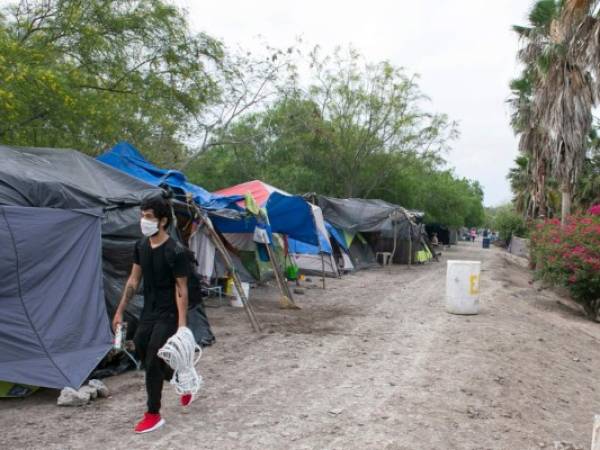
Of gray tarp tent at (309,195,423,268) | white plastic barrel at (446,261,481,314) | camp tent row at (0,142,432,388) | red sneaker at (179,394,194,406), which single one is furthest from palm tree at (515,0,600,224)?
red sneaker at (179,394,194,406)

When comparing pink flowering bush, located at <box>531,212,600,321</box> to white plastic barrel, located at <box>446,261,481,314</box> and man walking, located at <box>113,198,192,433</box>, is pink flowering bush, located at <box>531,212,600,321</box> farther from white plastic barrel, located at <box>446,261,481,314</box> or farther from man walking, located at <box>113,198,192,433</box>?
man walking, located at <box>113,198,192,433</box>

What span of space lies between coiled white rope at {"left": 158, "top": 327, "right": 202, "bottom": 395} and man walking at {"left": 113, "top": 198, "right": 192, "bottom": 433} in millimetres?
82

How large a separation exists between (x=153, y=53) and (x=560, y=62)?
1273cm

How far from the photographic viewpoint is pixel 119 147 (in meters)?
9.95

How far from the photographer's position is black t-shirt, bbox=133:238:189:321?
424 centimetres

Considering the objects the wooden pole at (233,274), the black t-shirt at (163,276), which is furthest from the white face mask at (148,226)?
the wooden pole at (233,274)

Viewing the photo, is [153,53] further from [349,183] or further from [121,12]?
[349,183]

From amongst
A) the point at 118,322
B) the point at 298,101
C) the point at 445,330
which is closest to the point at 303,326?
the point at 445,330

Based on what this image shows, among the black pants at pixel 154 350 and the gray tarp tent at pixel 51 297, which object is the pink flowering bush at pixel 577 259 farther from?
the black pants at pixel 154 350

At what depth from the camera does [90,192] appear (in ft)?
21.7

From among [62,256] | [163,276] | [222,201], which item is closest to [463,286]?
[222,201]

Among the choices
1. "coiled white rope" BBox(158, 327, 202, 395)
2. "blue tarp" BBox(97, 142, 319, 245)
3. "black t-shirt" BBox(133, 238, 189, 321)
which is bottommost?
"coiled white rope" BBox(158, 327, 202, 395)

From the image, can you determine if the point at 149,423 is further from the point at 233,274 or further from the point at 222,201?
the point at 222,201

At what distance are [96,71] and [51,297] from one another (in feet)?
23.1
